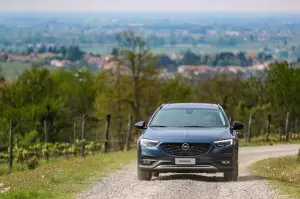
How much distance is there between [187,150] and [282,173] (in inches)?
277

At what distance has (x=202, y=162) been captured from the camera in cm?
1686

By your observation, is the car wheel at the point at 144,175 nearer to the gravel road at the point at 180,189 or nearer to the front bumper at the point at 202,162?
the gravel road at the point at 180,189

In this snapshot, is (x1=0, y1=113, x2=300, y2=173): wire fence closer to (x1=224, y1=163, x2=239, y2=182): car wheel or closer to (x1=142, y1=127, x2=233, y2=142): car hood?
(x1=142, y1=127, x2=233, y2=142): car hood

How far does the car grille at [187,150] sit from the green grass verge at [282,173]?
162cm

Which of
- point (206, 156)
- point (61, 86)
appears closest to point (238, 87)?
point (61, 86)

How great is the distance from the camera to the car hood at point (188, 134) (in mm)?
16938

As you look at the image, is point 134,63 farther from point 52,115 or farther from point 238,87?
point 238,87

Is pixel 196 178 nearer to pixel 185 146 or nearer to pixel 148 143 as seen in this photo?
pixel 185 146

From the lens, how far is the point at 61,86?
472 ft

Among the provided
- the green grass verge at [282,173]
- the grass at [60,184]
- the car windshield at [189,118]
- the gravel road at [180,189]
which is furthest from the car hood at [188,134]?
the grass at [60,184]

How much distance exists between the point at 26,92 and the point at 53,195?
8506 cm

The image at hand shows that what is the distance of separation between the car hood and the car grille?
0.11 m

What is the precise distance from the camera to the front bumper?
16.9 metres

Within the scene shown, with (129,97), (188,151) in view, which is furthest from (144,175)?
(129,97)
